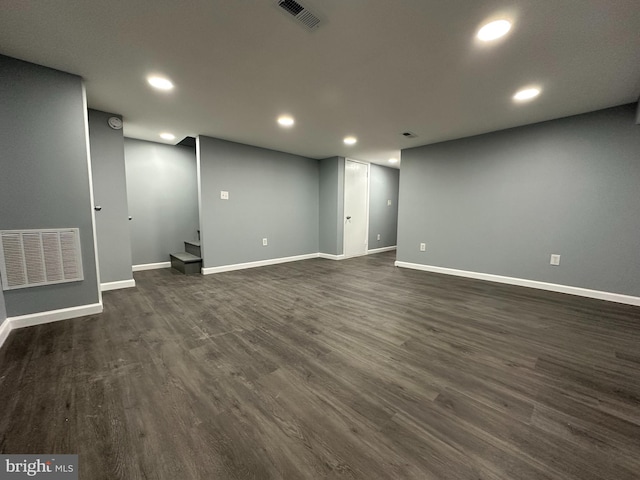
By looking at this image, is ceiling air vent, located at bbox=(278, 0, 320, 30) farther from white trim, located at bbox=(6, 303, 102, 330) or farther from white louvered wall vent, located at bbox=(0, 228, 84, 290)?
white trim, located at bbox=(6, 303, 102, 330)

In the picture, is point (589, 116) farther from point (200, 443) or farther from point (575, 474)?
point (200, 443)


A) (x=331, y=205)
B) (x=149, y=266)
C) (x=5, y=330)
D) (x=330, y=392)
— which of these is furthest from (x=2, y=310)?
(x=331, y=205)

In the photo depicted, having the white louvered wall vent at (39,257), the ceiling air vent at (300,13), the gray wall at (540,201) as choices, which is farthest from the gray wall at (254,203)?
the ceiling air vent at (300,13)

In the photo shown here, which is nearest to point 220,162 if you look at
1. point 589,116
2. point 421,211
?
point 421,211

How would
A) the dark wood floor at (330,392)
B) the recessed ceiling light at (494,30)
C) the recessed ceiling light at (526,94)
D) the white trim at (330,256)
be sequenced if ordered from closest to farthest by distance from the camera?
the dark wood floor at (330,392)
the recessed ceiling light at (494,30)
the recessed ceiling light at (526,94)
the white trim at (330,256)

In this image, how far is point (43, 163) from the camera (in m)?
2.32

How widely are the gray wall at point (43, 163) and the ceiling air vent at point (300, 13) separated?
235cm

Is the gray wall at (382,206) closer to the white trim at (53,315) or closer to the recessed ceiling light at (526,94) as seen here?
the recessed ceiling light at (526,94)

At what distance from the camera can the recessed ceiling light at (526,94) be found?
2604 mm

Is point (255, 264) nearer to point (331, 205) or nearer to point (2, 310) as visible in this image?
point (331, 205)

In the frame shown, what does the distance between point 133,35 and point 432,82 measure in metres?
2.60

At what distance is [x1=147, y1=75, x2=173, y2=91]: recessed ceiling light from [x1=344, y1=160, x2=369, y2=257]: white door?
13.3 feet

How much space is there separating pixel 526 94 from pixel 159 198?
5.86 m

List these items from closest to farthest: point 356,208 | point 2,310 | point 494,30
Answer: point 494,30, point 2,310, point 356,208
